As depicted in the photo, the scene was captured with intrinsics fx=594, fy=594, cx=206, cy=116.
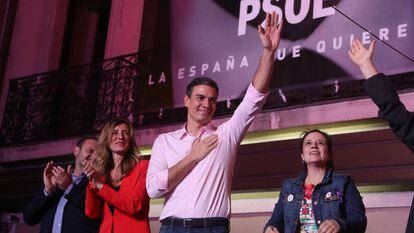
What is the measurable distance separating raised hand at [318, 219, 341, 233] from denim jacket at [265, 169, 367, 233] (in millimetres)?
125

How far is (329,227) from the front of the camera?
2598mm

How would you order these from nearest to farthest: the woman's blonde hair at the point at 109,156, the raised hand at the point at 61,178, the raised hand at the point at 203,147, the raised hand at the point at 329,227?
the raised hand at the point at 329,227
the raised hand at the point at 203,147
the woman's blonde hair at the point at 109,156
the raised hand at the point at 61,178

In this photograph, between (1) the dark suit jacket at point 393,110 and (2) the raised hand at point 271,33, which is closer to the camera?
(1) the dark suit jacket at point 393,110

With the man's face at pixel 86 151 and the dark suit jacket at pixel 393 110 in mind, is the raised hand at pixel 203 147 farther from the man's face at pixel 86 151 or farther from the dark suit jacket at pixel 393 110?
the man's face at pixel 86 151

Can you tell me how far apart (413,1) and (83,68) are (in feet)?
14.7

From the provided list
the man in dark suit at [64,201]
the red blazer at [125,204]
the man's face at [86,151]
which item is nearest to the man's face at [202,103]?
the red blazer at [125,204]

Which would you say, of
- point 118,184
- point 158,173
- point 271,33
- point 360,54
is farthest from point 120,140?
point 360,54

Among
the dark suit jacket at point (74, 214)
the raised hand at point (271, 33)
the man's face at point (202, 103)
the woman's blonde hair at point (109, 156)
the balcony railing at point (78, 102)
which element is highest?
the balcony railing at point (78, 102)

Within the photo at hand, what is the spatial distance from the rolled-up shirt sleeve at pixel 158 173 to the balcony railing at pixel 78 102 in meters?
3.33

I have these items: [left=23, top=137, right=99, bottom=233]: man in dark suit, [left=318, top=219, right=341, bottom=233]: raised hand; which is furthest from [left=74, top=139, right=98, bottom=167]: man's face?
[left=318, top=219, right=341, bottom=233]: raised hand

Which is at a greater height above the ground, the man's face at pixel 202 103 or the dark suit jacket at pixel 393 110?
the man's face at pixel 202 103

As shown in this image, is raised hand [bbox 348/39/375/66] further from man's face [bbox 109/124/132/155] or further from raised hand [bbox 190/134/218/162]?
man's face [bbox 109/124/132/155]

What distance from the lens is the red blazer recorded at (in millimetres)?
3113

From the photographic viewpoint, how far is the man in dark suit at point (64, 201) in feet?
11.2
